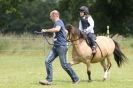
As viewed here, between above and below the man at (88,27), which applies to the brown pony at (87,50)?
below

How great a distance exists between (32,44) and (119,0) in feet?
55.6

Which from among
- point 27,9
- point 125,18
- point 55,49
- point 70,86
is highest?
point 27,9

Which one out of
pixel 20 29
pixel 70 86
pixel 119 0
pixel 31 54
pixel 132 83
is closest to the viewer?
pixel 70 86

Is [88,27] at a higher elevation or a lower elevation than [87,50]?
higher

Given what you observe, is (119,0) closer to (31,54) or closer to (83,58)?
(31,54)

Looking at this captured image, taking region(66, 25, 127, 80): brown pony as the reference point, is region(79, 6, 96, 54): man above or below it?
above

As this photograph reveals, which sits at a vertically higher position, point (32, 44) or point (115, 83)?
point (32, 44)

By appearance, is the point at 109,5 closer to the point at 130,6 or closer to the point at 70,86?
the point at 130,6

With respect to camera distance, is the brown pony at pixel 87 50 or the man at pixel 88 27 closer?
the brown pony at pixel 87 50

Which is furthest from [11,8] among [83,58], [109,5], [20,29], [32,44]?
[83,58]

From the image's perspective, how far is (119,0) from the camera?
5191cm

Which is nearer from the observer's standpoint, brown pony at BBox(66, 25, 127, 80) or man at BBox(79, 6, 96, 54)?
brown pony at BBox(66, 25, 127, 80)

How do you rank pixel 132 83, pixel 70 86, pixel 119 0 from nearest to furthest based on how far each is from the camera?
pixel 70 86 → pixel 132 83 → pixel 119 0

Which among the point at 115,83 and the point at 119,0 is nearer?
the point at 115,83
